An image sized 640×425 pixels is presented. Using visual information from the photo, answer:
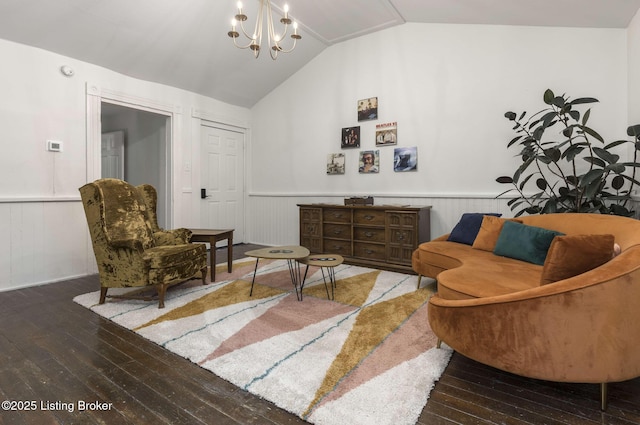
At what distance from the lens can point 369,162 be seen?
5.00m

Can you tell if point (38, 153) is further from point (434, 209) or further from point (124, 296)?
point (434, 209)

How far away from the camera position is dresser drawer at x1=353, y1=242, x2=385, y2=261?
4.34 meters

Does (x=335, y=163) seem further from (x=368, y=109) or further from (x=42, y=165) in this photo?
(x=42, y=165)

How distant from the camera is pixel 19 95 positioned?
11.5 ft

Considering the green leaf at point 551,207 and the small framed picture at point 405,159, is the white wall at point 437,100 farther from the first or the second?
the green leaf at point 551,207

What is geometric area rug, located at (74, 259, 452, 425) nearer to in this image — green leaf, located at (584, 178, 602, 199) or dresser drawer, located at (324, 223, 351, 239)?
dresser drawer, located at (324, 223, 351, 239)

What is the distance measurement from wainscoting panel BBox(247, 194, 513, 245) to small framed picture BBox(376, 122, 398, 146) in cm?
80

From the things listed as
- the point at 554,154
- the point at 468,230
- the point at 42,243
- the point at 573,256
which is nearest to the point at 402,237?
the point at 468,230

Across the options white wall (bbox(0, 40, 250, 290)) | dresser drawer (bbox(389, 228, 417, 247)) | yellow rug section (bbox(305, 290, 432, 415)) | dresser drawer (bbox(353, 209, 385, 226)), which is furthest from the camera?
dresser drawer (bbox(353, 209, 385, 226))

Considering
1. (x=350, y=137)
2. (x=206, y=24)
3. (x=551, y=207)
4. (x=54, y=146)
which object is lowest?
(x=551, y=207)

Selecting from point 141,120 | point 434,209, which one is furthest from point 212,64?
point 434,209

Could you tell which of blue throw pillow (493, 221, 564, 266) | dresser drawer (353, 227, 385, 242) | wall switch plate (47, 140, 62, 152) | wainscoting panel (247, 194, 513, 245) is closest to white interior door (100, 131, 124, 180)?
wall switch plate (47, 140, 62, 152)

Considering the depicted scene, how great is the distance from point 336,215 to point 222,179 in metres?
2.41

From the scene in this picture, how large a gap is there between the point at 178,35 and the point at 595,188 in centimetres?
477
